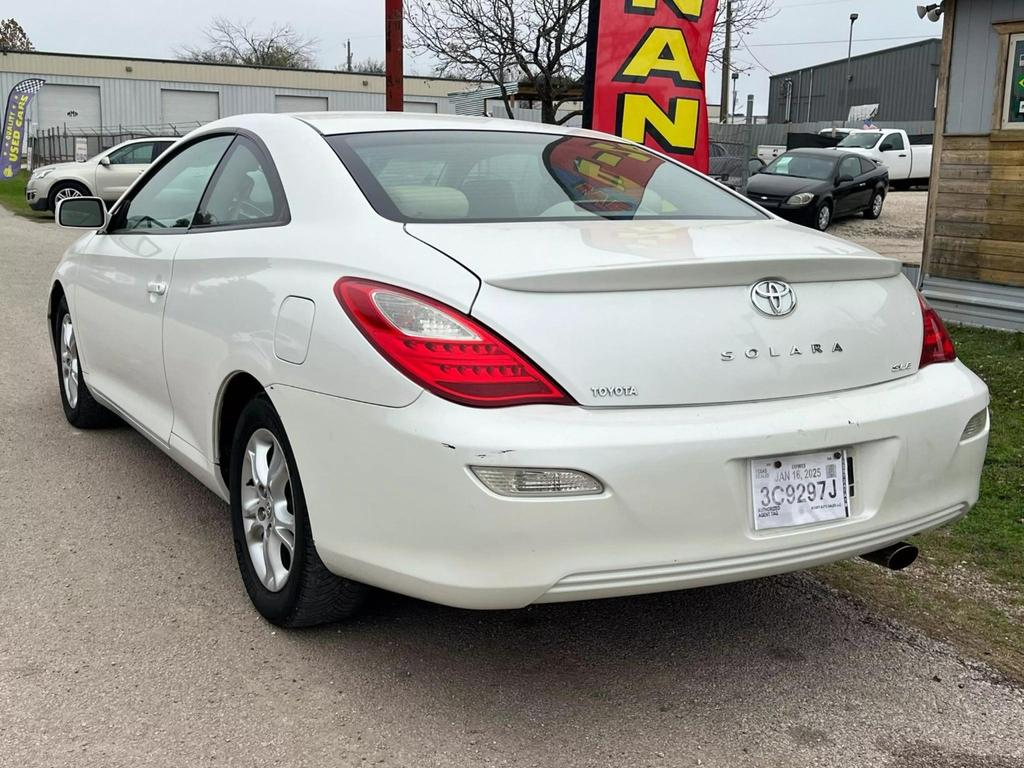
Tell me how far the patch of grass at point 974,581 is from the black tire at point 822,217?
1592cm

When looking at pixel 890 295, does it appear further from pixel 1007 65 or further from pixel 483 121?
pixel 1007 65

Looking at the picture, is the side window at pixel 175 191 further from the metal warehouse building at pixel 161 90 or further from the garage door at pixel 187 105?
the garage door at pixel 187 105

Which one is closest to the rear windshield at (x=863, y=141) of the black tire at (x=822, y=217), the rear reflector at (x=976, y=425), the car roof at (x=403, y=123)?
the black tire at (x=822, y=217)

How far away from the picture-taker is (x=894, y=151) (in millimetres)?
29094

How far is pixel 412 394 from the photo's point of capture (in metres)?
2.54

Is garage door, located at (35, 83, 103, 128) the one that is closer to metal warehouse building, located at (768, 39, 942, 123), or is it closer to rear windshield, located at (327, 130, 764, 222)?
metal warehouse building, located at (768, 39, 942, 123)

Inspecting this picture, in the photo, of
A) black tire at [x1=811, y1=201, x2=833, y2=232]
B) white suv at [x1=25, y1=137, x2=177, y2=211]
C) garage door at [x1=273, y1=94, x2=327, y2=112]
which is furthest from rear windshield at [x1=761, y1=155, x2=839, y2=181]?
garage door at [x1=273, y1=94, x2=327, y2=112]

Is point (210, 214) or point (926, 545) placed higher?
point (210, 214)

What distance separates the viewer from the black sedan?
20047mm

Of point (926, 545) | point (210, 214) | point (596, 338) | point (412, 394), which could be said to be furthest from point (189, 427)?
point (926, 545)

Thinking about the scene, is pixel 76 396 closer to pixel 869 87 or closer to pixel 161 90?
pixel 161 90

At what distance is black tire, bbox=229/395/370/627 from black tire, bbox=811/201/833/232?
18.3 m

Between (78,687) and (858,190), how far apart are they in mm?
20890

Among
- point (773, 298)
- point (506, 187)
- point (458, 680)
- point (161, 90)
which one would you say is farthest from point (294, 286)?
point (161, 90)
